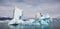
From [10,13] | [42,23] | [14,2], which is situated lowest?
[42,23]

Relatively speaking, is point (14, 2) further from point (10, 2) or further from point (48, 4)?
point (48, 4)

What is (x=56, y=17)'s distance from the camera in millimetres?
3855

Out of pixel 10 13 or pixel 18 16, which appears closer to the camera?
pixel 10 13

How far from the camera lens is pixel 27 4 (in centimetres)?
380

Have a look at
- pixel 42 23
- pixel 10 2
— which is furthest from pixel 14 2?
pixel 42 23

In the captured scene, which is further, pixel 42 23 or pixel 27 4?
pixel 42 23

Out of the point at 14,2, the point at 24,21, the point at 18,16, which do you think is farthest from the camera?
the point at 18,16

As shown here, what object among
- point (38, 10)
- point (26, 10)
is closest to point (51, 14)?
point (38, 10)

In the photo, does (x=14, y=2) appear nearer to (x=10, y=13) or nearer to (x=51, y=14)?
(x=10, y=13)

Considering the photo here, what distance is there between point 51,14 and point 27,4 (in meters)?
0.63

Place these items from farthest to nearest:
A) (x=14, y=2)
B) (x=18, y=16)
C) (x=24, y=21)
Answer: (x=18, y=16) → (x=24, y=21) → (x=14, y=2)

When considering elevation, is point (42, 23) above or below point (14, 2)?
below

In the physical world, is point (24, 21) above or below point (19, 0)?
below

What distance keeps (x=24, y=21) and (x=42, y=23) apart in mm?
755
